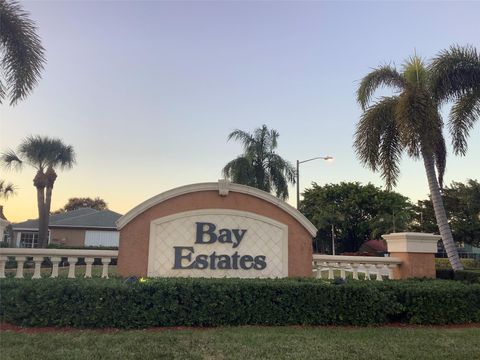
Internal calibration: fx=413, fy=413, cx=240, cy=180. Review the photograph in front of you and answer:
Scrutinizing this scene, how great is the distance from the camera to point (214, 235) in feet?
30.8

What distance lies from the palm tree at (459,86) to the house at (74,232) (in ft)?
93.8

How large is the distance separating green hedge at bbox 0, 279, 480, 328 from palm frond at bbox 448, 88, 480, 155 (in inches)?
229

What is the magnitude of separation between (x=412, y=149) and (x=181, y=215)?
7049 mm

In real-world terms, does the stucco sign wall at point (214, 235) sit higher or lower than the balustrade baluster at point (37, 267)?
higher

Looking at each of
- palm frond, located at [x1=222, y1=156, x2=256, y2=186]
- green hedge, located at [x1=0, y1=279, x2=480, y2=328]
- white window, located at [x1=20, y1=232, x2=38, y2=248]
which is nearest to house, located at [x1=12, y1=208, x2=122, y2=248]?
white window, located at [x1=20, y1=232, x2=38, y2=248]

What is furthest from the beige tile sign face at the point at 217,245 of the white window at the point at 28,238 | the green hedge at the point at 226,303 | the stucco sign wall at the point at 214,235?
the white window at the point at 28,238

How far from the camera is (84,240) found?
3578 centimetres

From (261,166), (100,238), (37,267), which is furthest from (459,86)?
(100,238)

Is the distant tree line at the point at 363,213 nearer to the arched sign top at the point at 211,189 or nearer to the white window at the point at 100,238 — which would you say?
the white window at the point at 100,238

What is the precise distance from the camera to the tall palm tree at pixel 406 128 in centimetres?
1180

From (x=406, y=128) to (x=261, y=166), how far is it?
16.3 m

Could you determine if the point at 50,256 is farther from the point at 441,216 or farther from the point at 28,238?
the point at 28,238

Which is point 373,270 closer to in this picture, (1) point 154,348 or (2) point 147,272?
(2) point 147,272

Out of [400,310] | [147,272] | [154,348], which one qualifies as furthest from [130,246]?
[400,310]
